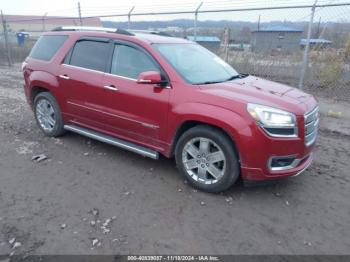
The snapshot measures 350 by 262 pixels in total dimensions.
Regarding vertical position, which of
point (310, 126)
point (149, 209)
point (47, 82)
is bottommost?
point (149, 209)

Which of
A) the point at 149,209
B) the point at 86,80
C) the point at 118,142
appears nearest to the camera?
the point at 149,209

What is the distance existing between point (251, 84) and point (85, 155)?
274 centimetres

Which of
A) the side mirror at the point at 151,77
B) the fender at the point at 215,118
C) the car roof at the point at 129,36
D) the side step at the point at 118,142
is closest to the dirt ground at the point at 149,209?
the side step at the point at 118,142

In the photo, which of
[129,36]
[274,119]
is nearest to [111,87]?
[129,36]

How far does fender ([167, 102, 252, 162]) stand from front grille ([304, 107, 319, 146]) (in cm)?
72

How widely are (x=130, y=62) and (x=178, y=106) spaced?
42.6 inches

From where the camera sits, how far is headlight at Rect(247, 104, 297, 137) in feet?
11.7

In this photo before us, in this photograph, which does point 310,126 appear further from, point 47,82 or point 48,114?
point 48,114

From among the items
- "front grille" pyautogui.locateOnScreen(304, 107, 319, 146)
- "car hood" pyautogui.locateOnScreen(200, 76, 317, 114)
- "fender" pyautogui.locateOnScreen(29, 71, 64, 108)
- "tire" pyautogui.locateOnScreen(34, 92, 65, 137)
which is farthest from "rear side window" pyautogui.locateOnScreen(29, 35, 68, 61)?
"front grille" pyautogui.locateOnScreen(304, 107, 319, 146)

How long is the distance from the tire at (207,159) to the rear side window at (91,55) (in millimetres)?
1764

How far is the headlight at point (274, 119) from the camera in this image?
3578 millimetres

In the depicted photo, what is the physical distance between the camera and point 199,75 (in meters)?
4.42

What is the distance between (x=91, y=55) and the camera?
506cm

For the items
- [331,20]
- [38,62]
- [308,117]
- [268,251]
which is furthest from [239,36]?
[268,251]
